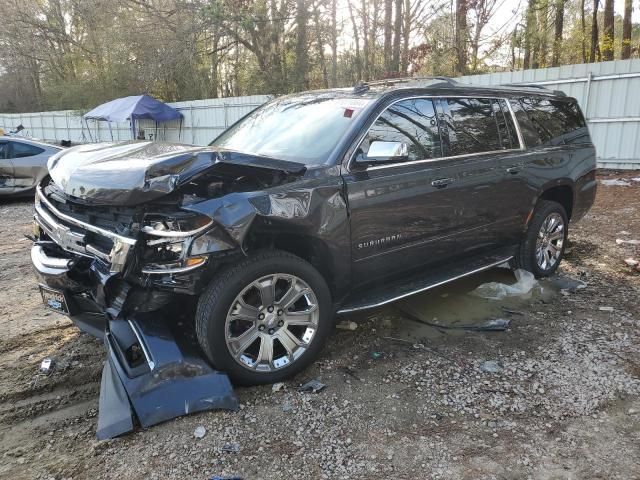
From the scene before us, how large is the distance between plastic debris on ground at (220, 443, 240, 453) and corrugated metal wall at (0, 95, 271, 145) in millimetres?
13751

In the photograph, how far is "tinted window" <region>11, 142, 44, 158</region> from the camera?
10.1 meters

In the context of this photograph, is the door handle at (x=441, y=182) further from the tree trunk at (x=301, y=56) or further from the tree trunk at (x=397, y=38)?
the tree trunk at (x=301, y=56)

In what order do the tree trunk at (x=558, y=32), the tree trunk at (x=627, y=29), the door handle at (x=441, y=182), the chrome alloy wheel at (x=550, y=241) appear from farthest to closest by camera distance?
the tree trunk at (x=558, y=32)
the tree trunk at (x=627, y=29)
the chrome alloy wheel at (x=550, y=241)
the door handle at (x=441, y=182)

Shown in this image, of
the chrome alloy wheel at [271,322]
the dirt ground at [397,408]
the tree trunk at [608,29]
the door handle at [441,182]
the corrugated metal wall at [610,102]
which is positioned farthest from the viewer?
the tree trunk at [608,29]

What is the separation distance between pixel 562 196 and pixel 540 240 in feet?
2.15

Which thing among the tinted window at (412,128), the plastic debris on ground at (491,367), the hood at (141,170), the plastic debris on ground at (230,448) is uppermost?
the tinted window at (412,128)

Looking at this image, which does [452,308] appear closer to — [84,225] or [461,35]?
[84,225]

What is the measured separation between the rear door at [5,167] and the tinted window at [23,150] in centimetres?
12

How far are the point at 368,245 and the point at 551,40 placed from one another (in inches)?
789

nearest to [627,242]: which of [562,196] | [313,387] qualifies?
[562,196]

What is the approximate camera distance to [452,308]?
4398mm

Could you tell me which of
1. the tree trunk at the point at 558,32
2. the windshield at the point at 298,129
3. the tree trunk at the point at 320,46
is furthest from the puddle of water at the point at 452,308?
the tree trunk at the point at 320,46

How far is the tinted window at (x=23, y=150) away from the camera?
33.1 feet

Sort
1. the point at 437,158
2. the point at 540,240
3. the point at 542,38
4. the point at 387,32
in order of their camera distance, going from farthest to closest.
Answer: the point at 542,38 → the point at 387,32 → the point at 540,240 → the point at 437,158
